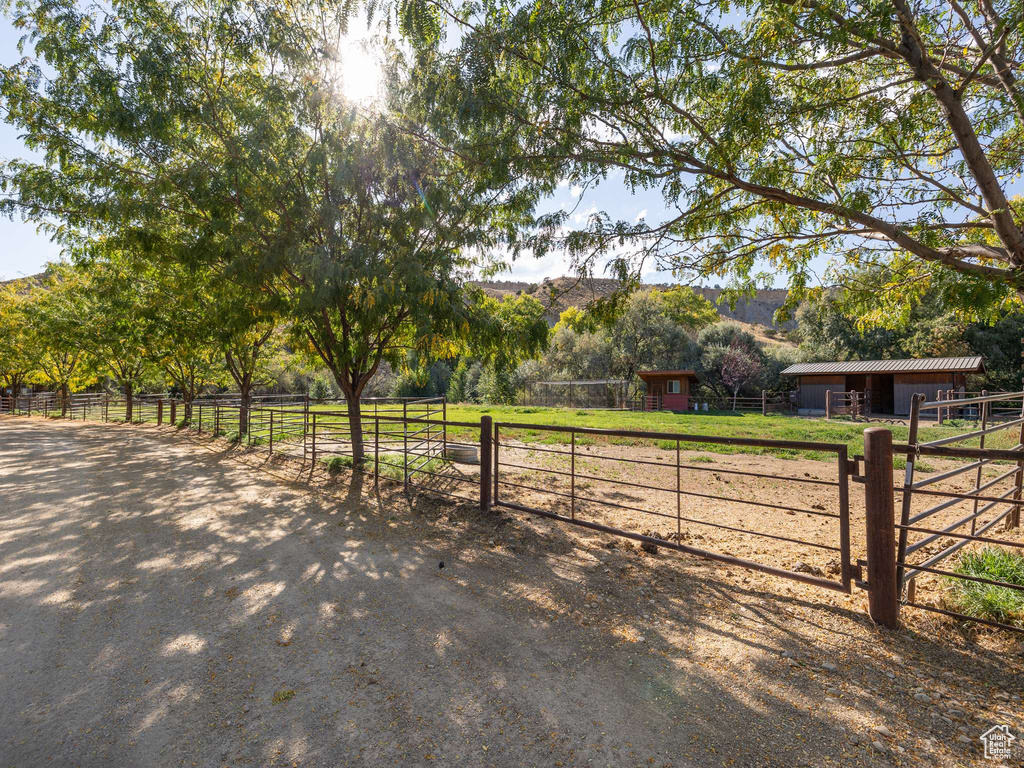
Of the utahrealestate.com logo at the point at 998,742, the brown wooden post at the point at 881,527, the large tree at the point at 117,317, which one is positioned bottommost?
the utahrealestate.com logo at the point at 998,742

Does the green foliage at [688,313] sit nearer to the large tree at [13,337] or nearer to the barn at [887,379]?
the barn at [887,379]

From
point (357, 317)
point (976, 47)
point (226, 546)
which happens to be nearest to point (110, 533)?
point (226, 546)

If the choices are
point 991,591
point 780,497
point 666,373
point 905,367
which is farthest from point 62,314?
point 905,367

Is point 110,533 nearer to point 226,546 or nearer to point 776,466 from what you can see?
point 226,546

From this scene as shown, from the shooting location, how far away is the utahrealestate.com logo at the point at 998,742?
6.93 feet

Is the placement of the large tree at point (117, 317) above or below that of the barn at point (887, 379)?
above

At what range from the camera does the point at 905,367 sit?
25203 millimetres

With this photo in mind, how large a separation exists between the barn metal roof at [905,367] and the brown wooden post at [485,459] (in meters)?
28.7

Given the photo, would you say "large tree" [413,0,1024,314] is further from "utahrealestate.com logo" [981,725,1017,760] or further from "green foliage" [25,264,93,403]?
"green foliage" [25,264,93,403]

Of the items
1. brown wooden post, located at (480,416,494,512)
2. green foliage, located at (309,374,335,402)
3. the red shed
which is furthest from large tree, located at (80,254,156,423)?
the red shed

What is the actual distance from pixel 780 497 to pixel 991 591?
4029 mm

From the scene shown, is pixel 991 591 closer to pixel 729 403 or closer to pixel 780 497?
pixel 780 497

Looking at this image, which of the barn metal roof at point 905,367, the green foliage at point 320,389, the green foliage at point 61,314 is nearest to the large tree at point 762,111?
the green foliage at point 61,314

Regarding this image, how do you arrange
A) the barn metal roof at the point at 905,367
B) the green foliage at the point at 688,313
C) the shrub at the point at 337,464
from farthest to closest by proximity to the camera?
the green foliage at the point at 688,313
the barn metal roof at the point at 905,367
the shrub at the point at 337,464
